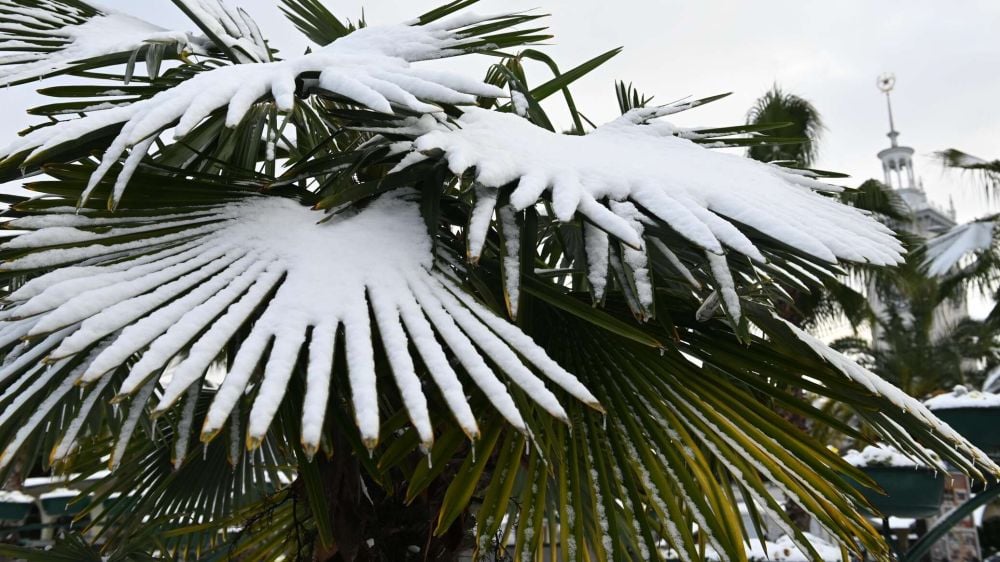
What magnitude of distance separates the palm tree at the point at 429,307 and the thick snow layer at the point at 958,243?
7226mm

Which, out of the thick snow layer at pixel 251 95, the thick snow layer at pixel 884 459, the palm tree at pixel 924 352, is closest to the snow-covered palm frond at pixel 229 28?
the thick snow layer at pixel 251 95

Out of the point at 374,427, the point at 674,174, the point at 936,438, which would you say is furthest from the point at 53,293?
the point at 936,438

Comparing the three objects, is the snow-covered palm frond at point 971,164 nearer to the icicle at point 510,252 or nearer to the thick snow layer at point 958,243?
the thick snow layer at point 958,243

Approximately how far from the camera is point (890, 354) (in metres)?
17.7

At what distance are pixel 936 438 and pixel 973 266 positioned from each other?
29.0ft

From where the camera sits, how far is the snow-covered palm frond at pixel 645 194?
106cm

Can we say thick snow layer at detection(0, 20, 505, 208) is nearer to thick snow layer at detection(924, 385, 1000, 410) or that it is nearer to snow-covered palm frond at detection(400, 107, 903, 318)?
snow-covered palm frond at detection(400, 107, 903, 318)

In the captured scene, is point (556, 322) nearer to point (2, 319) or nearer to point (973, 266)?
point (2, 319)

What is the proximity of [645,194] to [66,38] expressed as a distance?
4.17ft

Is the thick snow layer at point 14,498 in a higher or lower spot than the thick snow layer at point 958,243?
higher

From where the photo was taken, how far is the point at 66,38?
166 cm

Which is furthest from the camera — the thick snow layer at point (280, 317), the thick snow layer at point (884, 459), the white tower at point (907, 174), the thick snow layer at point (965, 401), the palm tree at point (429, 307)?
the white tower at point (907, 174)

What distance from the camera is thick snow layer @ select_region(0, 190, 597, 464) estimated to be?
33.5 inches

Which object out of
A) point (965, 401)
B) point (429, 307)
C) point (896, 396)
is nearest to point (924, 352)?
point (965, 401)
